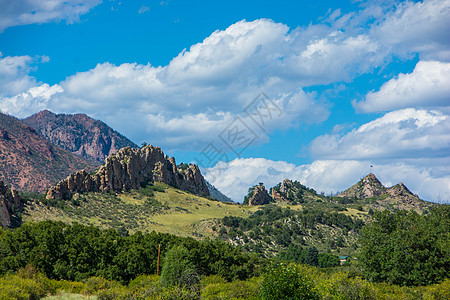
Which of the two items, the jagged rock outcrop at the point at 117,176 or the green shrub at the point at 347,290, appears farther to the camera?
the jagged rock outcrop at the point at 117,176

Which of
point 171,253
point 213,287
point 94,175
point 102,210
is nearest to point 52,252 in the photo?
point 171,253

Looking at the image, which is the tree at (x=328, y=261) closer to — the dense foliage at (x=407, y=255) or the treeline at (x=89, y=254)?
the dense foliage at (x=407, y=255)

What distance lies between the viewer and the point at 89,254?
58.6 meters

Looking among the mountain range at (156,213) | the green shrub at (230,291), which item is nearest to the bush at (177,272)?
the green shrub at (230,291)

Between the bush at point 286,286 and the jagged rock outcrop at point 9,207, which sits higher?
the jagged rock outcrop at point 9,207

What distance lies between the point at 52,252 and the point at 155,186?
416 feet

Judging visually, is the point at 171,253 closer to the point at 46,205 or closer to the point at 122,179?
the point at 46,205

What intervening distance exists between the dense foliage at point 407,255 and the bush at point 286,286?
86.5 feet

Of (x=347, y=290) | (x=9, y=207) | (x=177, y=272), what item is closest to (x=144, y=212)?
(x=9, y=207)

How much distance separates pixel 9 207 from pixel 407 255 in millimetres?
93958

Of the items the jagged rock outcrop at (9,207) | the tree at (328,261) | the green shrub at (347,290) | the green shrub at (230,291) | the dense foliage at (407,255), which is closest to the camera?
the green shrub at (347,290)

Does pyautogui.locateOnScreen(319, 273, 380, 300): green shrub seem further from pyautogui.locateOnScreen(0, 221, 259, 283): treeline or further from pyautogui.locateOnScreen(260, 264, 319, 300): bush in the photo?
pyautogui.locateOnScreen(0, 221, 259, 283): treeline

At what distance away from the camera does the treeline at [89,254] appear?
55.5 meters

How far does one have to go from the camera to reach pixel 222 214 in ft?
564
